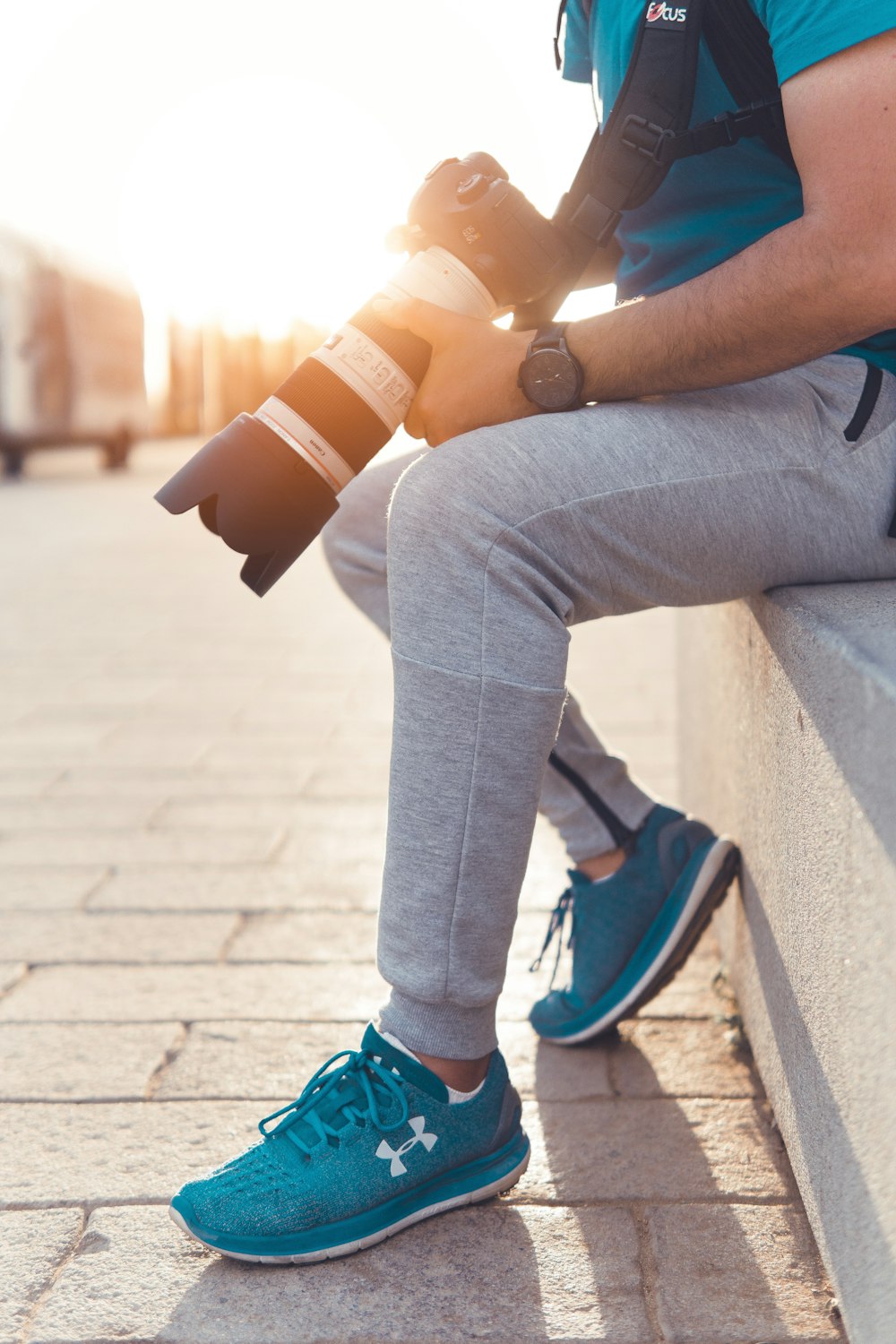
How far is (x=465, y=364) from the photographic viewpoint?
1.52 meters

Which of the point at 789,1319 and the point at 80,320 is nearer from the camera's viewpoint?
the point at 789,1319

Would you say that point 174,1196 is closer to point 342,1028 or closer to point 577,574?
point 342,1028

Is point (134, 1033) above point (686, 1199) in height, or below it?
below

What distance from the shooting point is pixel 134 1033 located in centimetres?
200

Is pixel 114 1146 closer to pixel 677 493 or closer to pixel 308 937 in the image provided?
pixel 308 937

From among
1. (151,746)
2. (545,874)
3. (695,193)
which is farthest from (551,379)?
(151,746)

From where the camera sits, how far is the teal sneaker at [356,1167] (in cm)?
143

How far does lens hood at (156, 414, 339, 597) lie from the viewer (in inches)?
58.8

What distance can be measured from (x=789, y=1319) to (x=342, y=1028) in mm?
857

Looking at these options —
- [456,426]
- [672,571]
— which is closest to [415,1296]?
[672,571]

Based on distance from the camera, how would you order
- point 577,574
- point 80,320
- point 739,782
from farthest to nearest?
1. point 80,320
2. point 739,782
3. point 577,574

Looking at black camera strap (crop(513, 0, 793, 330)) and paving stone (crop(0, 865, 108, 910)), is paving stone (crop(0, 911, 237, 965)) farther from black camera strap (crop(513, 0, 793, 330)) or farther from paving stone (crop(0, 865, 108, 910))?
black camera strap (crop(513, 0, 793, 330))

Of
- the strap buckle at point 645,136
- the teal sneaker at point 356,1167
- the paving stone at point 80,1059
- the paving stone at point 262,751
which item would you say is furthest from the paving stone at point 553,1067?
the paving stone at point 262,751

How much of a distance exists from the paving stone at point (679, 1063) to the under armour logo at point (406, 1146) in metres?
0.41
